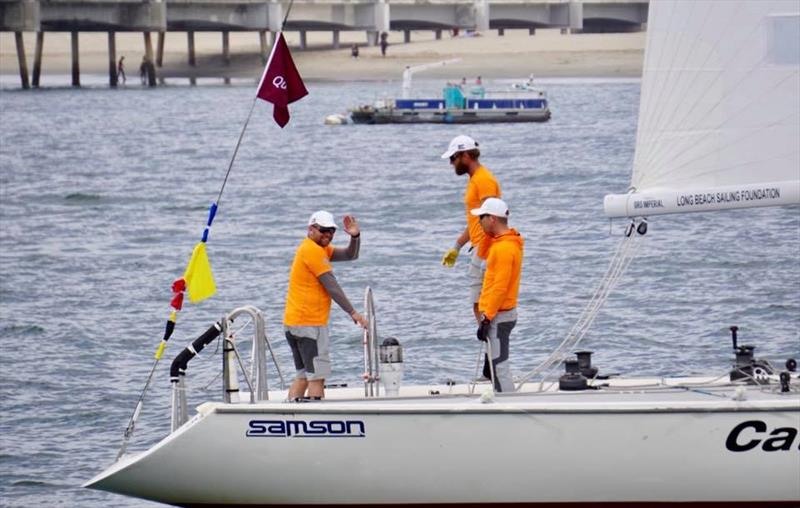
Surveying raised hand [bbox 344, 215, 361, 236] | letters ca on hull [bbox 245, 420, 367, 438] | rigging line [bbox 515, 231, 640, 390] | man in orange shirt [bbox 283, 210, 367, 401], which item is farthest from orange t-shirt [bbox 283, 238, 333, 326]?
rigging line [bbox 515, 231, 640, 390]

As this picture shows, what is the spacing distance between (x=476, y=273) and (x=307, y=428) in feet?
8.11

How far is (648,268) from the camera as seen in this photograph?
2897 cm

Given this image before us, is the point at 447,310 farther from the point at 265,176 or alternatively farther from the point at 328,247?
the point at 265,176

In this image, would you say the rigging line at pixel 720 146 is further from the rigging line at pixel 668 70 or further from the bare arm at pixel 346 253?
the bare arm at pixel 346 253

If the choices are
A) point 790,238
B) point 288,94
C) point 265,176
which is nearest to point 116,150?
point 265,176

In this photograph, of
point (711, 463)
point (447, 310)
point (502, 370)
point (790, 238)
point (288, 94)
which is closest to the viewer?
point (711, 463)

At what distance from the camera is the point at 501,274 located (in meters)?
12.8

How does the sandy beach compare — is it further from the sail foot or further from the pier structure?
the sail foot

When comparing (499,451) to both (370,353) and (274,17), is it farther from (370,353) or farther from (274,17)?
(274,17)

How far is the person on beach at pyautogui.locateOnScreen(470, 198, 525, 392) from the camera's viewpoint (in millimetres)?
12766

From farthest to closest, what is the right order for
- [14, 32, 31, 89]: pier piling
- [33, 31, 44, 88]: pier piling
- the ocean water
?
[33, 31, 44, 88]: pier piling → [14, 32, 31, 89]: pier piling → the ocean water

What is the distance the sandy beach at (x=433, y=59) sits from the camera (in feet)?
338

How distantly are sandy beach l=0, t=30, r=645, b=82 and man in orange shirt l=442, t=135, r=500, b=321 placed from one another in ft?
285

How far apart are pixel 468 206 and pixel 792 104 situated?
2645 mm
